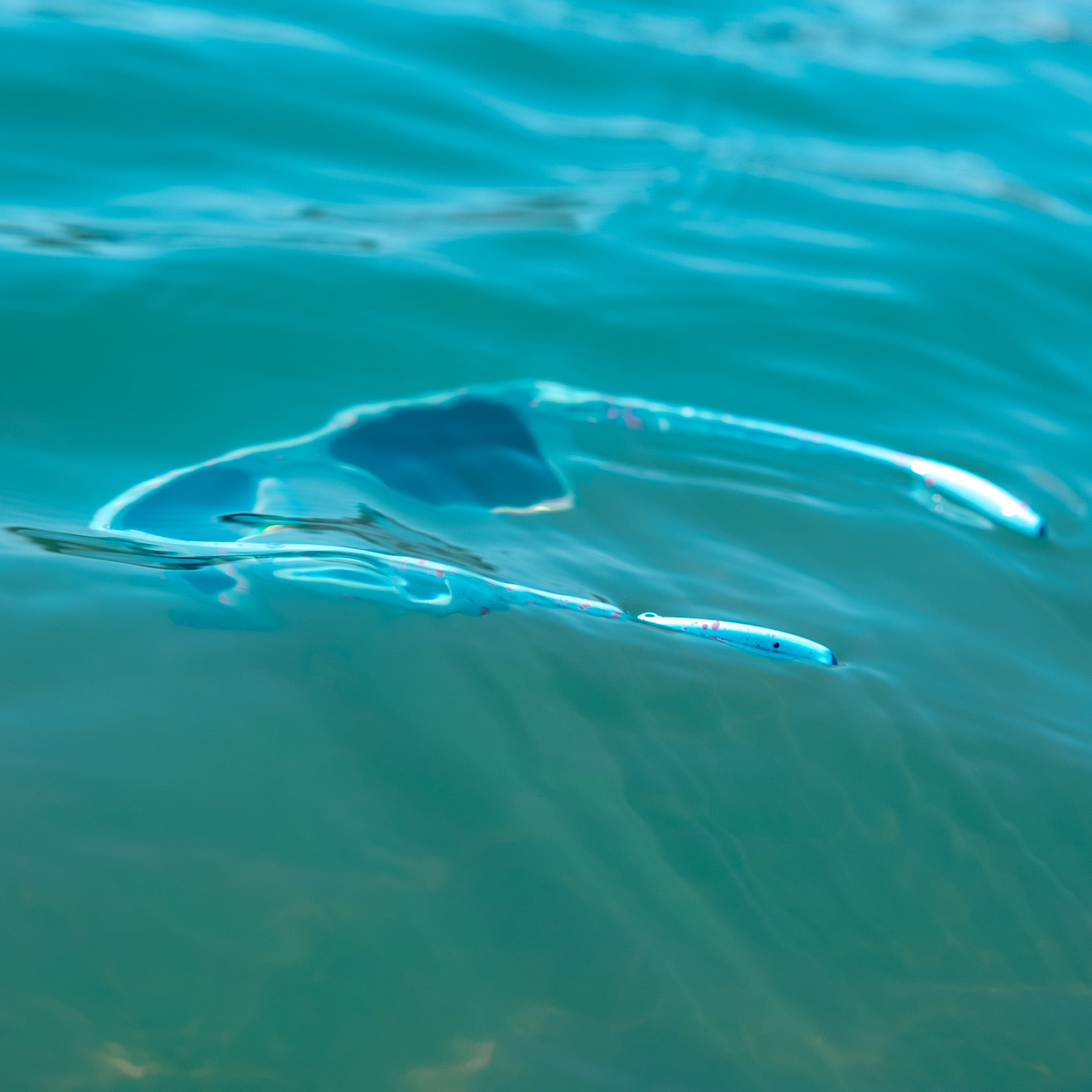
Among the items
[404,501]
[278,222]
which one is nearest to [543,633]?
[404,501]

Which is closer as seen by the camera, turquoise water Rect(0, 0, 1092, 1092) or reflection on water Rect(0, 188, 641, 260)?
turquoise water Rect(0, 0, 1092, 1092)

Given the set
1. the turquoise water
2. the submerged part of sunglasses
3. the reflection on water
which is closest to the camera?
the turquoise water

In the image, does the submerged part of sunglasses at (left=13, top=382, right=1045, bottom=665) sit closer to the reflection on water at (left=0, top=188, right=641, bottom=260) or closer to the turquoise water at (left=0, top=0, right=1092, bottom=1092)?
the turquoise water at (left=0, top=0, right=1092, bottom=1092)

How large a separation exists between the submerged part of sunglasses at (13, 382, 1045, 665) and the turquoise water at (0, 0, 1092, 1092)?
94mm

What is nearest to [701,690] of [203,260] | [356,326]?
[356,326]

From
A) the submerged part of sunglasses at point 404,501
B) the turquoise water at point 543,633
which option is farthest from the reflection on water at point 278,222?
the submerged part of sunglasses at point 404,501

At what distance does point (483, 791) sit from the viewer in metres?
1.96

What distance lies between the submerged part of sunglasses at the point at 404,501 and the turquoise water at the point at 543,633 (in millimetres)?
94

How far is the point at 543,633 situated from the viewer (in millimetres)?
2318

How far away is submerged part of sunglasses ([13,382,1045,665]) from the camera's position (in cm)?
239

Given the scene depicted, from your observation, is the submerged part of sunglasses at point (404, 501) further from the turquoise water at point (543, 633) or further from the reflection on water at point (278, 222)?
the reflection on water at point (278, 222)

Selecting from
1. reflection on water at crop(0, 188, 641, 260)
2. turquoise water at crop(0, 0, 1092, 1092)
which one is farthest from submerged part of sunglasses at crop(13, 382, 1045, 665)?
reflection on water at crop(0, 188, 641, 260)

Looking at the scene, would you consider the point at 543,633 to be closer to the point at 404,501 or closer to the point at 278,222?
the point at 404,501

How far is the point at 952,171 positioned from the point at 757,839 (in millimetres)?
4812
